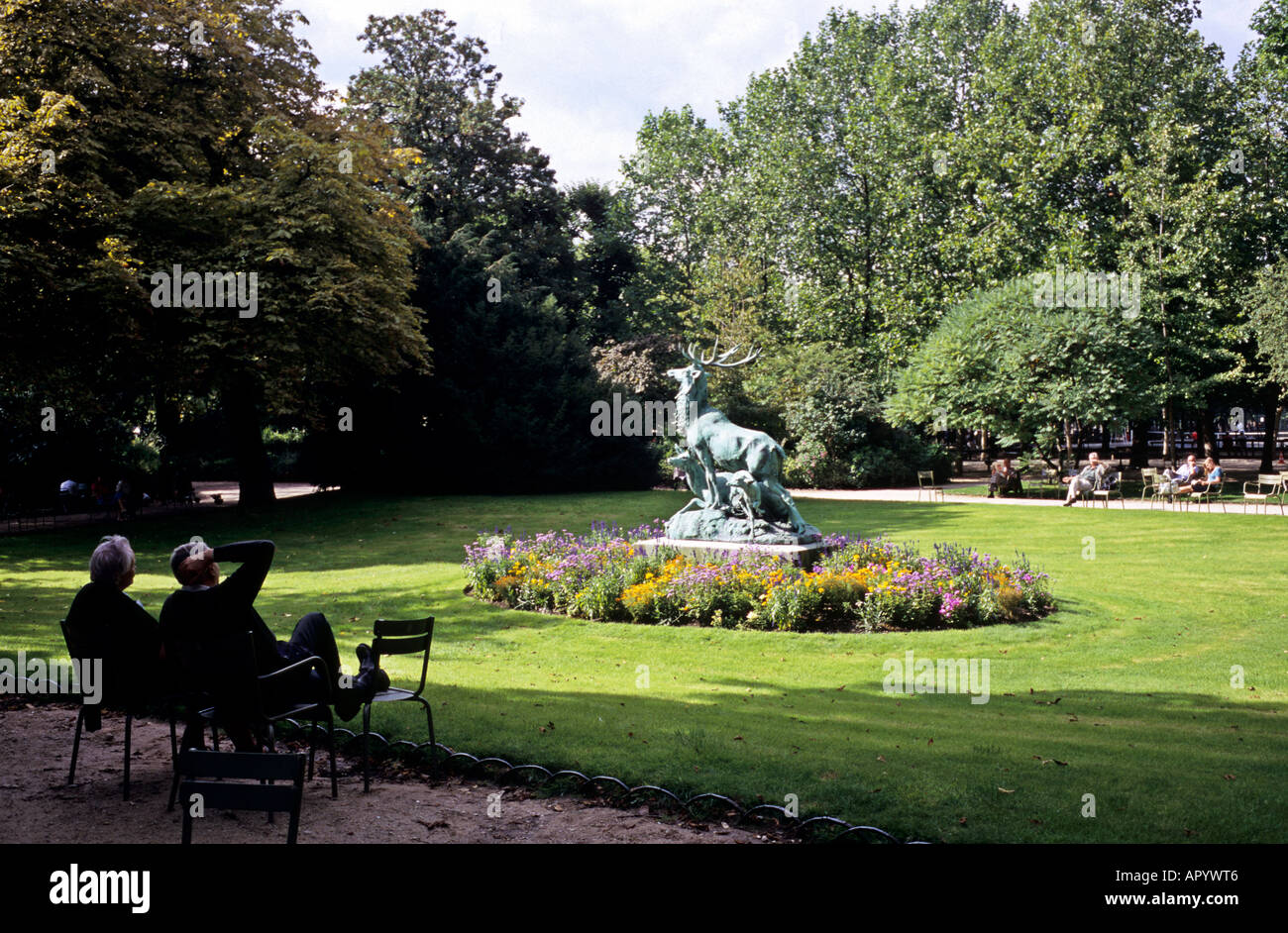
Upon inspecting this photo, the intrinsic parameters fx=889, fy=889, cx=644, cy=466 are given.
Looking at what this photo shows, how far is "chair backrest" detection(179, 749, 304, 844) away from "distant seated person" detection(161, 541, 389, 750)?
177 cm

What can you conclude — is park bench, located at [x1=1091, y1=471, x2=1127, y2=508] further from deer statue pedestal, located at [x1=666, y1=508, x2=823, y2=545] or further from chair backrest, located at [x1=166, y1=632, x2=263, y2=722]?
chair backrest, located at [x1=166, y1=632, x2=263, y2=722]

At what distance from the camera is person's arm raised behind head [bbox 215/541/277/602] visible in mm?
5418

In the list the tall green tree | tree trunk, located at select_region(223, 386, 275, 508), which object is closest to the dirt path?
the tall green tree

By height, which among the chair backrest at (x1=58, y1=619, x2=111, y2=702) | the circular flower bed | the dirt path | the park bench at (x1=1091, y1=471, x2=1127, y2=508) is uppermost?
the park bench at (x1=1091, y1=471, x2=1127, y2=508)

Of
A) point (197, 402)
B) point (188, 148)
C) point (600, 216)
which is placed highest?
point (600, 216)

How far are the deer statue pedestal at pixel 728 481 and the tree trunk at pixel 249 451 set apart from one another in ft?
51.4

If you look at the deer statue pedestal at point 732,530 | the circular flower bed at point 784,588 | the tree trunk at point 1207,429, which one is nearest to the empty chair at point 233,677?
the circular flower bed at point 784,588

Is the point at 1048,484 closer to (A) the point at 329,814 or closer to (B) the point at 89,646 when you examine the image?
(A) the point at 329,814

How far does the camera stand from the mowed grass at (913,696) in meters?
5.70

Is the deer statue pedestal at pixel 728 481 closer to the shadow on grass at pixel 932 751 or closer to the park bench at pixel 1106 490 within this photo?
the shadow on grass at pixel 932 751

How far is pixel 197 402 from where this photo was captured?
32.2 meters

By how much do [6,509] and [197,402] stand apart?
7.28 metres

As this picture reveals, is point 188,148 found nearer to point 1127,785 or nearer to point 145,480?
point 145,480
